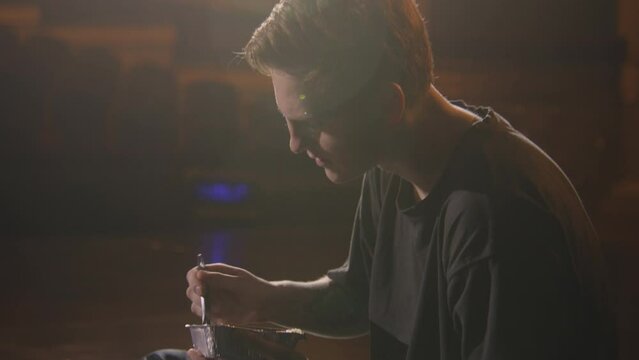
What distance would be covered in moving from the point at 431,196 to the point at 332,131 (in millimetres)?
207

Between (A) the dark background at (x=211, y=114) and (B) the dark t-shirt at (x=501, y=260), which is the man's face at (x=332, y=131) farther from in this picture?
(A) the dark background at (x=211, y=114)

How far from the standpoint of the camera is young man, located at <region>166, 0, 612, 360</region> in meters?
1.75

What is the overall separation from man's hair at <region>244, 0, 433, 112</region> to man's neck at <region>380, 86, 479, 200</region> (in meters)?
0.04

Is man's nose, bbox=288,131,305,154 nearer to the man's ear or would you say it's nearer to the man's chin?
the man's chin

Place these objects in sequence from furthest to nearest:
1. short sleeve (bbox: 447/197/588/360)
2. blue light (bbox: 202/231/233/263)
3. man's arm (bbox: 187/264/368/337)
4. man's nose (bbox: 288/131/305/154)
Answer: blue light (bbox: 202/231/233/263)
man's arm (bbox: 187/264/368/337)
man's nose (bbox: 288/131/305/154)
short sleeve (bbox: 447/197/588/360)

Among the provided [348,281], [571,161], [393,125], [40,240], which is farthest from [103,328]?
[571,161]

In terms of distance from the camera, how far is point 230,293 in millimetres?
2293

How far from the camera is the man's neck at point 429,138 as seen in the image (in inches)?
78.0

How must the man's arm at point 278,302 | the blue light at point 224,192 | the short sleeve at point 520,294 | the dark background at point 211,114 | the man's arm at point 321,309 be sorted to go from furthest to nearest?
the blue light at point 224,192 < the dark background at point 211,114 < the man's arm at point 321,309 < the man's arm at point 278,302 < the short sleeve at point 520,294

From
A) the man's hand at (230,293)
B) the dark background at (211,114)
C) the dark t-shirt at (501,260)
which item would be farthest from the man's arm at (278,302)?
the dark background at (211,114)

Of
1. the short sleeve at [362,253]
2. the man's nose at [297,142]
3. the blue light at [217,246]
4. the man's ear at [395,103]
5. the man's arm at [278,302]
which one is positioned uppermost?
the man's ear at [395,103]

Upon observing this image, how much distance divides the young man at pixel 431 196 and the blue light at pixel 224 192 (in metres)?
9.40

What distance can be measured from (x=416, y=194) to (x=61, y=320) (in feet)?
15.9

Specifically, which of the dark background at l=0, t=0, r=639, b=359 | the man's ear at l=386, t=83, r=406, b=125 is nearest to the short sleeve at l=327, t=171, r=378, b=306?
the man's ear at l=386, t=83, r=406, b=125
